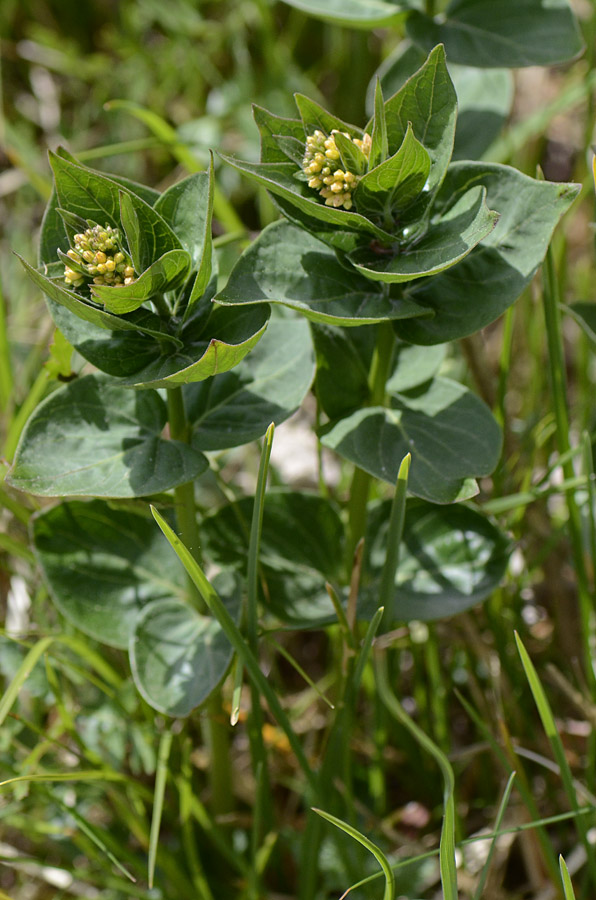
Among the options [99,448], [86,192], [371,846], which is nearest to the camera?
[371,846]

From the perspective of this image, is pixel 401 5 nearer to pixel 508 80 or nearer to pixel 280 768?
pixel 508 80

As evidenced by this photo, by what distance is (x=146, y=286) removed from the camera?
1182 mm

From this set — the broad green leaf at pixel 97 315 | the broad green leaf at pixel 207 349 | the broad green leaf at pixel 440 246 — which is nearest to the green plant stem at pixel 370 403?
the broad green leaf at pixel 440 246

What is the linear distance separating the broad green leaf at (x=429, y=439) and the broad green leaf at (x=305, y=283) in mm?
226

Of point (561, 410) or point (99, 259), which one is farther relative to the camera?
point (561, 410)

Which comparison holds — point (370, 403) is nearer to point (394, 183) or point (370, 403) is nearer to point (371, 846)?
point (394, 183)

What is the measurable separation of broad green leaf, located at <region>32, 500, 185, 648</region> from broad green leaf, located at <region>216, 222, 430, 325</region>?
1.96 feet

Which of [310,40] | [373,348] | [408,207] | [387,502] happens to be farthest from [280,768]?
[310,40]

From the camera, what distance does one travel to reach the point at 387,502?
65.9 inches

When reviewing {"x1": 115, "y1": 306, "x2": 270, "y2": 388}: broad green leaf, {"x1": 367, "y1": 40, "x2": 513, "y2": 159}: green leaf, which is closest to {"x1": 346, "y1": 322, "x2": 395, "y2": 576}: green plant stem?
{"x1": 115, "y1": 306, "x2": 270, "y2": 388}: broad green leaf

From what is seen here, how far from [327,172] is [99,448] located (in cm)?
59

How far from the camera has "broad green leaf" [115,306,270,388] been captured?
116 cm

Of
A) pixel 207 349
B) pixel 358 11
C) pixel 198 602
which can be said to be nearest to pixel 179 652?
pixel 198 602

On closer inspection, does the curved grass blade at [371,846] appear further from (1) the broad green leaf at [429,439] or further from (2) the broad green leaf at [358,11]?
(2) the broad green leaf at [358,11]
